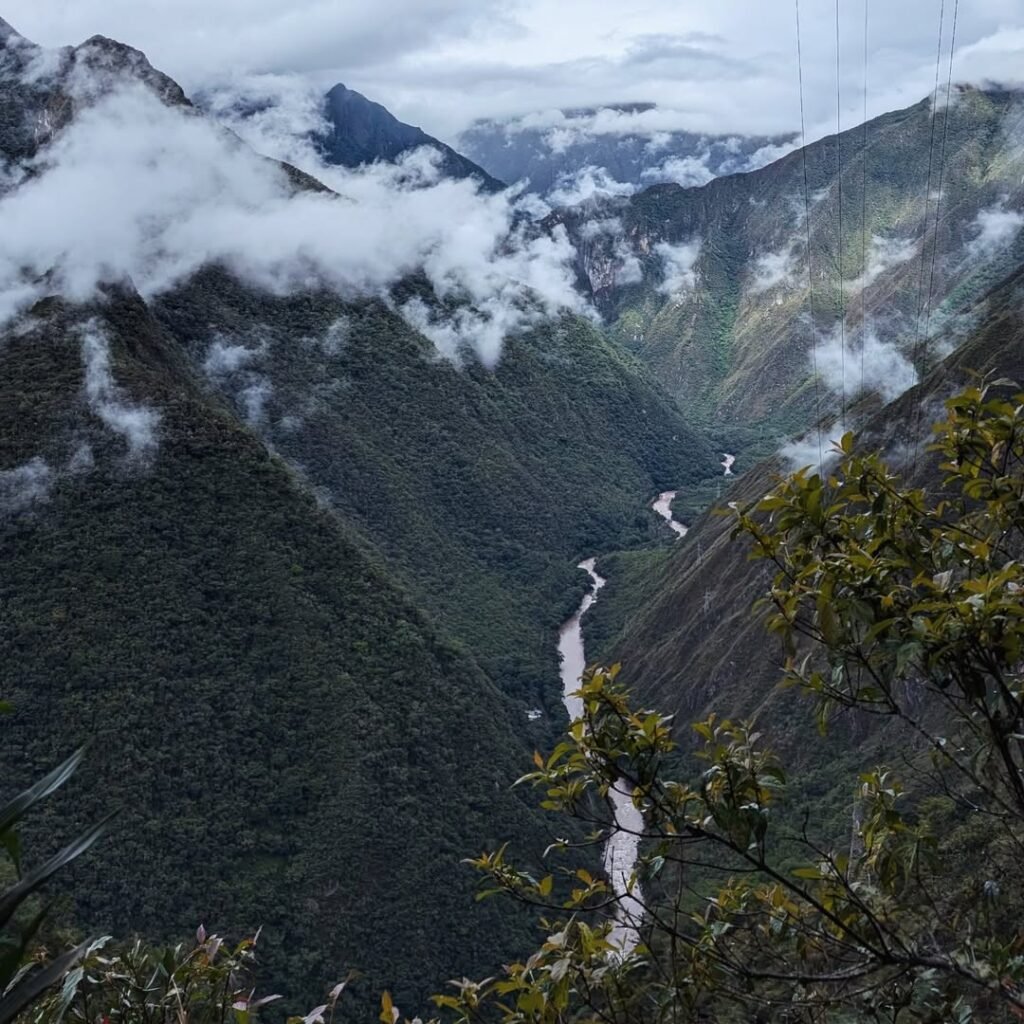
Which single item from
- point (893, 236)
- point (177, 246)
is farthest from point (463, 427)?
point (893, 236)

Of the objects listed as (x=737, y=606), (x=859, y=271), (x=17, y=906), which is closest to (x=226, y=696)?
(x=737, y=606)

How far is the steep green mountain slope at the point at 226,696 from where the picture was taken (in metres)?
41.0

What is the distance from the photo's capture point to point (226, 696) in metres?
47.8

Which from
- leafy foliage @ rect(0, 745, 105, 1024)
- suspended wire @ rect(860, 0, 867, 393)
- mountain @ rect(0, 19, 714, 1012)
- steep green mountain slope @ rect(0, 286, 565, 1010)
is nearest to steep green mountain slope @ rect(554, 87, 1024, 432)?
suspended wire @ rect(860, 0, 867, 393)

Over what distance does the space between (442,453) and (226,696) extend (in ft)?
179

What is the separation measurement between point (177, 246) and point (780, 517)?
9071cm

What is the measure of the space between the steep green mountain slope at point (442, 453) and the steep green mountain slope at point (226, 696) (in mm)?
20240

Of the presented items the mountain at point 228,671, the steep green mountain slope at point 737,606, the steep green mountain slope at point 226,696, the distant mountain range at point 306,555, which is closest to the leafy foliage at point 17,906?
the distant mountain range at point 306,555

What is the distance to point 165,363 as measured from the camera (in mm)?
63750

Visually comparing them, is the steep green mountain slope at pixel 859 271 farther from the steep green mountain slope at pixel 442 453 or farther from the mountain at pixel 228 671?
the mountain at pixel 228 671

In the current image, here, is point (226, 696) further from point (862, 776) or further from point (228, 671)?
point (862, 776)

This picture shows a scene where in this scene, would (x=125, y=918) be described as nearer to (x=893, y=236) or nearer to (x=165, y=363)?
(x=165, y=363)

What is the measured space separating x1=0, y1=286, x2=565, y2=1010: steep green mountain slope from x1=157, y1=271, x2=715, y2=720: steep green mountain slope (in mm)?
20240

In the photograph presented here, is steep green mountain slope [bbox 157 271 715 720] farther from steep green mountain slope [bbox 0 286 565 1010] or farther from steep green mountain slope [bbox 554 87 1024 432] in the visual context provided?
steep green mountain slope [bbox 554 87 1024 432]
